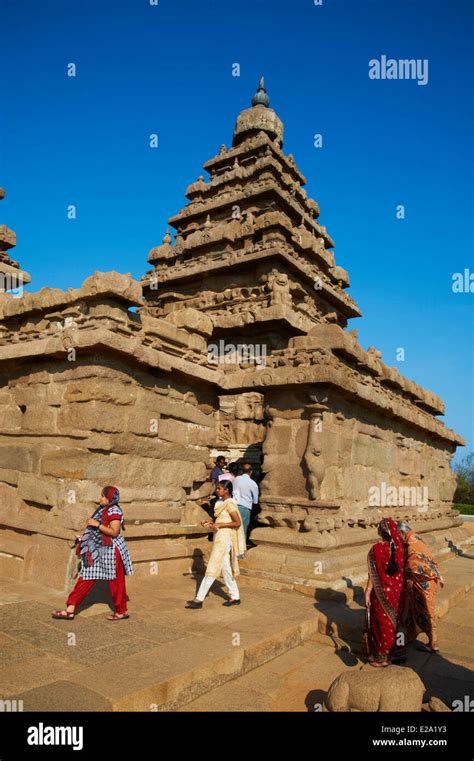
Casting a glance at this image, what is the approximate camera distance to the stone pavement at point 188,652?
3.52m

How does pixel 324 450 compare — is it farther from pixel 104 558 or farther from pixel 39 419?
pixel 39 419

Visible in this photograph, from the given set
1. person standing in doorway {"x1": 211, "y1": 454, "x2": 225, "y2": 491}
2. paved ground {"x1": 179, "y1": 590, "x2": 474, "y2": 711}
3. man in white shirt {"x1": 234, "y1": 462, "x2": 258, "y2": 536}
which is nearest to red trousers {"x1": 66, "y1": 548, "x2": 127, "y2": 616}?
paved ground {"x1": 179, "y1": 590, "x2": 474, "y2": 711}

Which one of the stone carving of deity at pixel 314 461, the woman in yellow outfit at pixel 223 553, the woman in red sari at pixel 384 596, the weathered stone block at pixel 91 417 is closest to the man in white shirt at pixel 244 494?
the stone carving of deity at pixel 314 461

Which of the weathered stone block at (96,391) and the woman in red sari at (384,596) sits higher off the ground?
the weathered stone block at (96,391)

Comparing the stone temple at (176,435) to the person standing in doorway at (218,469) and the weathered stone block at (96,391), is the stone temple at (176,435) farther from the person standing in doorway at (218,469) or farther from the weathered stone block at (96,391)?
the person standing in doorway at (218,469)

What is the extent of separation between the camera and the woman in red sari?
15.6 feet

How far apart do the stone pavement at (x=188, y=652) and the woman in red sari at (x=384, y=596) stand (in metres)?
0.26

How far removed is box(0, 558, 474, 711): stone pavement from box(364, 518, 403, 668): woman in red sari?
0.85 feet

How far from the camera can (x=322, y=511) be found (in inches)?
291

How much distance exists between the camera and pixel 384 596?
4844 millimetres

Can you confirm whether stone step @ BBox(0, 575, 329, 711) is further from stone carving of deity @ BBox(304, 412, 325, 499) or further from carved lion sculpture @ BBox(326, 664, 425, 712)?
stone carving of deity @ BBox(304, 412, 325, 499)

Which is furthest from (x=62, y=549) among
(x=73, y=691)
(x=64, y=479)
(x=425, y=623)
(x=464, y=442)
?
(x=464, y=442)
